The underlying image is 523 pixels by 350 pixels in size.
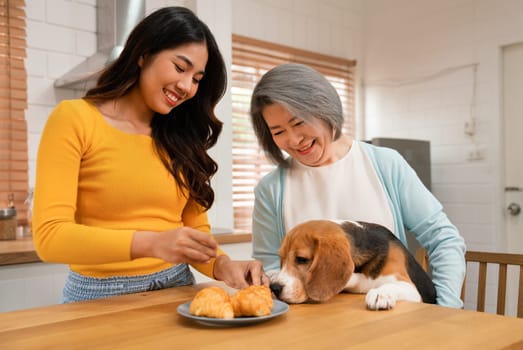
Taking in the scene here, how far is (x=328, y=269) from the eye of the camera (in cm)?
123

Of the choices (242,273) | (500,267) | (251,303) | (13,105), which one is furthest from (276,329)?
(13,105)

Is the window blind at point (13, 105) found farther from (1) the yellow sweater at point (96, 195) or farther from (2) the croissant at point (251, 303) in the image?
(2) the croissant at point (251, 303)

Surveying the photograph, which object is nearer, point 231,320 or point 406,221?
point 231,320

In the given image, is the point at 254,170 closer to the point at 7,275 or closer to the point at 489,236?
the point at 489,236

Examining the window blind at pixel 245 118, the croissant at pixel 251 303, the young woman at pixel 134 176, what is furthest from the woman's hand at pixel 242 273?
the window blind at pixel 245 118

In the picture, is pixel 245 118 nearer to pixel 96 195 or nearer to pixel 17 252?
pixel 17 252

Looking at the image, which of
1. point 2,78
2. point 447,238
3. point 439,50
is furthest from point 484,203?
point 2,78

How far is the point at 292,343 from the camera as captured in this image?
89 cm

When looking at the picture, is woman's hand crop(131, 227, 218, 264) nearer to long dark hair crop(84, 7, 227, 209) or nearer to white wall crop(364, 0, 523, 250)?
long dark hair crop(84, 7, 227, 209)

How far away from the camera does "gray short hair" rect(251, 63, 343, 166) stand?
57.4 inches

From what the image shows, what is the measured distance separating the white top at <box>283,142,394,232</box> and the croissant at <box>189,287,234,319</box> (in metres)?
0.57

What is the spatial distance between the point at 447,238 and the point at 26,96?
2260 millimetres

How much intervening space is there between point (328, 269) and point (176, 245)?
0.34 m

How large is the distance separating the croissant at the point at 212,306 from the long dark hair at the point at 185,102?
21.1 inches
